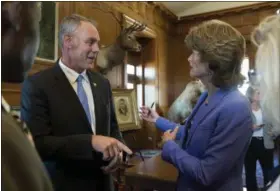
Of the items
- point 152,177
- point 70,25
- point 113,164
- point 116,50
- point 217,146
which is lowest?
point 152,177

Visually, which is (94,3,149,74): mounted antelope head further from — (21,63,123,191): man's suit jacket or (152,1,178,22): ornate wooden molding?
(21,63,123,191): man's suit jacket

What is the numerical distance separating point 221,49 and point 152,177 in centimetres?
98

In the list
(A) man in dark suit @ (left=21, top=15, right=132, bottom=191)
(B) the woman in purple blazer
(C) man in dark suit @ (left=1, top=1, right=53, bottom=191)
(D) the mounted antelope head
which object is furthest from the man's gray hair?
(D) the mounted antelope head

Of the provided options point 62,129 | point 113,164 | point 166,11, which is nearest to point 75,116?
point 62,129

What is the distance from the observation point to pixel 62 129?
1.20 m

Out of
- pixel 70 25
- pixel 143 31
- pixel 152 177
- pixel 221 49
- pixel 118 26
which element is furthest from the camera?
pixel 143 31

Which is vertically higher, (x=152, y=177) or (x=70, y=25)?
(x=70, y=25)

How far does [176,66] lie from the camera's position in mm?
5645

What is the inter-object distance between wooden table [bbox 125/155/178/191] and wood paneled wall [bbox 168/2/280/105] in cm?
363

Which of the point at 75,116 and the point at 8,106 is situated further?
the point at 75,116

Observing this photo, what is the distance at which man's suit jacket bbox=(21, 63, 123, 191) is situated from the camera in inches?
43.1

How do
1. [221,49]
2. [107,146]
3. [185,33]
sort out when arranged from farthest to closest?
[185,33], [221,49], [107,146]

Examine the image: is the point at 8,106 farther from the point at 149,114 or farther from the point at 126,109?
the point at 126,109

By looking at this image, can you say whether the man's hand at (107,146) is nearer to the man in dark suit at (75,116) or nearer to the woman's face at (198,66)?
the man in dark suit at (75,116)
